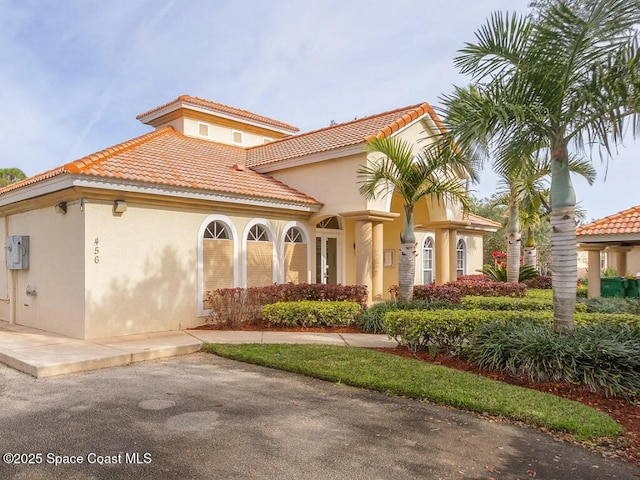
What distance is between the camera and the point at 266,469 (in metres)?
3.97

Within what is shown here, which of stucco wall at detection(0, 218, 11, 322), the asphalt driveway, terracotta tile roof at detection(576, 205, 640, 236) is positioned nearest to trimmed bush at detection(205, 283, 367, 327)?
the asphalt driveway

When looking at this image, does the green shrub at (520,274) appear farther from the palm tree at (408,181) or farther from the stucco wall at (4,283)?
the stucco wall at (4,283)

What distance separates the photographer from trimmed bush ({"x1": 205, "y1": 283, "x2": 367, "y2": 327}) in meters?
11.2

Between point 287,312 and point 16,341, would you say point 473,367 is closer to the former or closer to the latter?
point 287,312

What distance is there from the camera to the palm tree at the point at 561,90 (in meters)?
6.70

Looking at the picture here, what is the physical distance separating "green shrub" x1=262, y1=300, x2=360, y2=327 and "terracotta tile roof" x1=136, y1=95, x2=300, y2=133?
A: 10.1 meters

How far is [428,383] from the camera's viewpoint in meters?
6.34

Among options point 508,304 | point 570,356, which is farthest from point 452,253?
point 570,356

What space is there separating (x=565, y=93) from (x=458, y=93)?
63.5 inches

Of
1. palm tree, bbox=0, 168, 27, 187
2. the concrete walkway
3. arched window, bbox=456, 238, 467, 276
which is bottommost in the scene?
the concrete walkway

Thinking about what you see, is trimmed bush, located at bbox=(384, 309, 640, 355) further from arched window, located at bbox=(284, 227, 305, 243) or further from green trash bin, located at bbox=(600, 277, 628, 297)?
green trash bin, located at bbox=(600, 277, 628, 297)

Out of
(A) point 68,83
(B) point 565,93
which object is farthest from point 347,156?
(A) point 68,83

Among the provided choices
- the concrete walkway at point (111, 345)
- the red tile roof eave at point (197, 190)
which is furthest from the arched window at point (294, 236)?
the concrete walkway at point (111, 345)

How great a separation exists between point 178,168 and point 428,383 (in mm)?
8715
